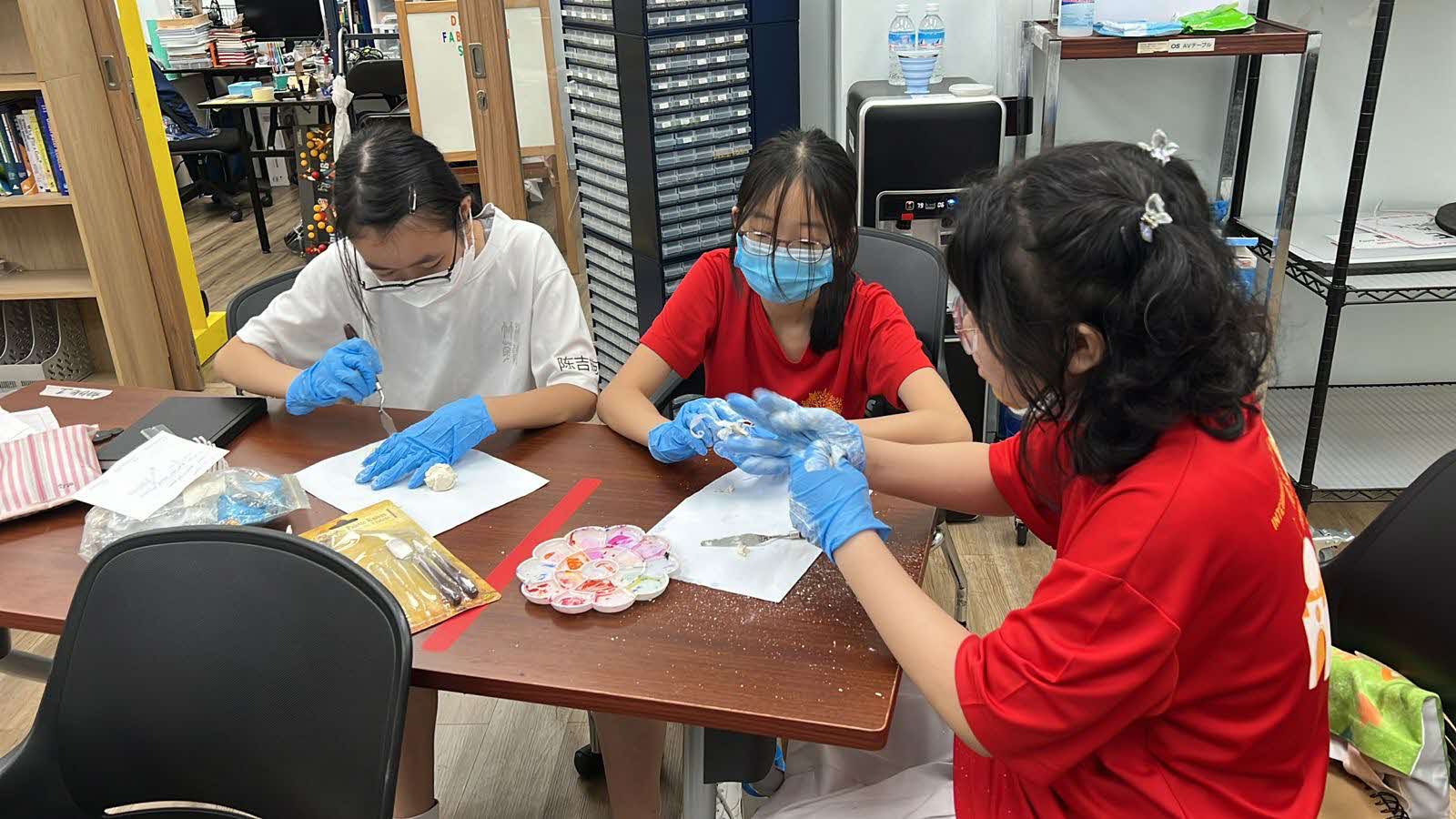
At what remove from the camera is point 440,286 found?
181cm

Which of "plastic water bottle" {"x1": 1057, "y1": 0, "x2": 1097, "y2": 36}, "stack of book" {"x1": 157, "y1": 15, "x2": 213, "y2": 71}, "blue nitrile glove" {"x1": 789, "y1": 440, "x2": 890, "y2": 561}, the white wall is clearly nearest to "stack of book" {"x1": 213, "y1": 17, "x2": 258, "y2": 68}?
"stack of book" {"x1": 157, "y1": 15, "x2": 213, "y2": 71}

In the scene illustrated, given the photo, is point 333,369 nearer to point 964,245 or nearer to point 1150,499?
point 964,245

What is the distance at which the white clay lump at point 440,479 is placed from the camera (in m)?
1.42

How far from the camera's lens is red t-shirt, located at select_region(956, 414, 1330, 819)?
0.84m

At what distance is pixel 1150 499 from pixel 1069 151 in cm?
30

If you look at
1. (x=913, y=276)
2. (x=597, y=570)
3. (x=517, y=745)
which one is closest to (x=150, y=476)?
(x=597, y=570)

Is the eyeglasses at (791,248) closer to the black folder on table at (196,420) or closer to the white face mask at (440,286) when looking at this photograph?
the white face mask at (440,286)

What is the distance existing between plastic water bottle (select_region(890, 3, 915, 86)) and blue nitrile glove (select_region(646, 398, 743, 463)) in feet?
4.85

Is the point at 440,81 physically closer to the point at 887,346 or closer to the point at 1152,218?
the point at 887,346

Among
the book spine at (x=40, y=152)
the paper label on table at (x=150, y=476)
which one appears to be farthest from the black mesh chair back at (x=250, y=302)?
the book spine at (x=40, y=152)

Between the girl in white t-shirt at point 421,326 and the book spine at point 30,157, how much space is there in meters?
1.85

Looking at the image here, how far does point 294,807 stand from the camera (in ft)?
3.49

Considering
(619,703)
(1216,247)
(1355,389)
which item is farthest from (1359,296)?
(619,703)

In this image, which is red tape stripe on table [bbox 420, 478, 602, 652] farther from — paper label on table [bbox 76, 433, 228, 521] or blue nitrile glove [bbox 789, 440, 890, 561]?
paper label on table [bbox 76, 433, 228, 521]
